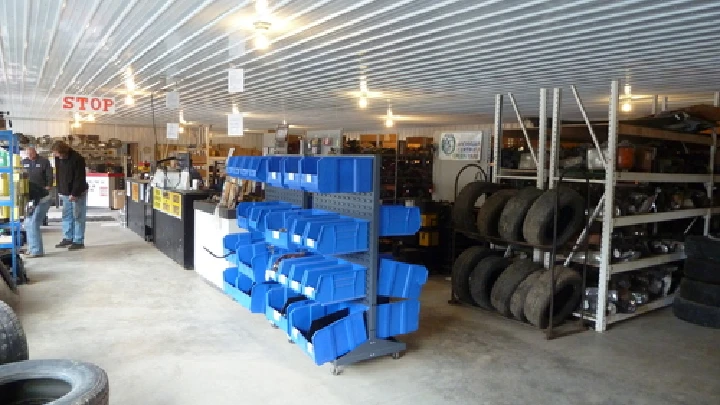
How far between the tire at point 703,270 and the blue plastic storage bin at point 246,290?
4.49 metres

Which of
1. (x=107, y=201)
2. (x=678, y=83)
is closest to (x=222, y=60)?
(x=678, y=83)

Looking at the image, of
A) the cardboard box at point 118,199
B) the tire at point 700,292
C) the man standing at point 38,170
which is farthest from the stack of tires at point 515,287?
the cardboard box at point 118,199

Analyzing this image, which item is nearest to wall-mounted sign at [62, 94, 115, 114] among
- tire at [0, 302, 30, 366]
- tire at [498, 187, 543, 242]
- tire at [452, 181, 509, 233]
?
tire at [0, 302, 30, 366]

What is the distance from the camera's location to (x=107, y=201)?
47.9 ft

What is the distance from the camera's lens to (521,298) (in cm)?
503

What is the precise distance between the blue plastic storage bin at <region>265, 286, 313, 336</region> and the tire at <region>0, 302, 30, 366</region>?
1724 mm

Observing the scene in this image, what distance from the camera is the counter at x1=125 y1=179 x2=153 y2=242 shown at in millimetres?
9219

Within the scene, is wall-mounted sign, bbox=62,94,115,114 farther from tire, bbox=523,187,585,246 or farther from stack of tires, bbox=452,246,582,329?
tire, bbox=523,187,585,246

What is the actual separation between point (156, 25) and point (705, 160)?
7.19m

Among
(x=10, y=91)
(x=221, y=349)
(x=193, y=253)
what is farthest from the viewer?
(x=10, y=91)

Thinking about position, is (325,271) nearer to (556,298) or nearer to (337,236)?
(337,236)

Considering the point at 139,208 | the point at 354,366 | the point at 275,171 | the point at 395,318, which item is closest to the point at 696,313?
the point at 395,318

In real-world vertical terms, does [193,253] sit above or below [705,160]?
below

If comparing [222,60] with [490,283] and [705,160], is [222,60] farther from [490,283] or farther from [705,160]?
[705,160]
